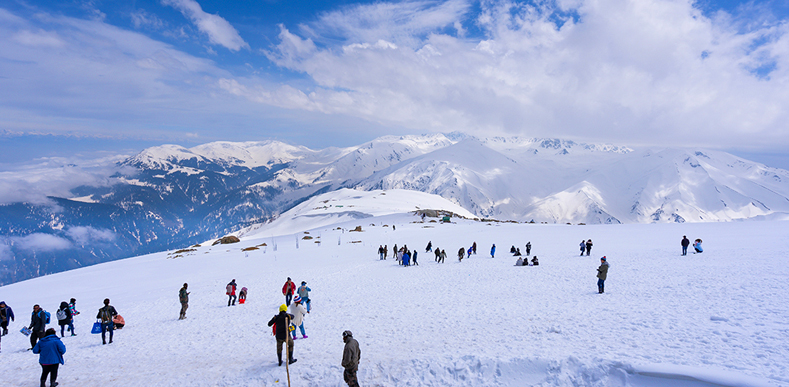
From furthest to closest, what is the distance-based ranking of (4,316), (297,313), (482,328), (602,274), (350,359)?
1. (4,316)
2. (602,274)
3. (297,313)
4. (482,328)
5. (350,359)

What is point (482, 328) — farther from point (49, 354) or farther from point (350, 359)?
point (49, 354)

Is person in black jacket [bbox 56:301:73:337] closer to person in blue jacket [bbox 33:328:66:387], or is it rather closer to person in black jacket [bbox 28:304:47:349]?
person in black jacket [bbox 28:304:47:349]

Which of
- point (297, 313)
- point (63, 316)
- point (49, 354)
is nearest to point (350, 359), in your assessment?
point (297, 313)

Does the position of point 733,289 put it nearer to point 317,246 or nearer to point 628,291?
point 628,291

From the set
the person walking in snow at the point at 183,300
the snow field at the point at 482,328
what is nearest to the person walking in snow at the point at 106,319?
the snow field at the point at 482,328

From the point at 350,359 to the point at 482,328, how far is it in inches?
237

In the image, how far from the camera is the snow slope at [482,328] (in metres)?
8.73

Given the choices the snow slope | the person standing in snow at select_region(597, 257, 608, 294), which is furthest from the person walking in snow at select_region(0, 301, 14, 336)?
the person standing in snow at select_region(597, 257, 608, 294)

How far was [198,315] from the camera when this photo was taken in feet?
61.0

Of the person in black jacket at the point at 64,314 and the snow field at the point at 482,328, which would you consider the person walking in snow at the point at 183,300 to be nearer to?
the snow field at the point at 482,328

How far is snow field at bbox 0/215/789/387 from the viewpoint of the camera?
344 inches

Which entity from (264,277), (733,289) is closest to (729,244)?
(733,289)

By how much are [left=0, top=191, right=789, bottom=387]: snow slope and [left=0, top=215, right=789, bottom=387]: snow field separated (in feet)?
0.19

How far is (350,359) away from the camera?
8859mm
